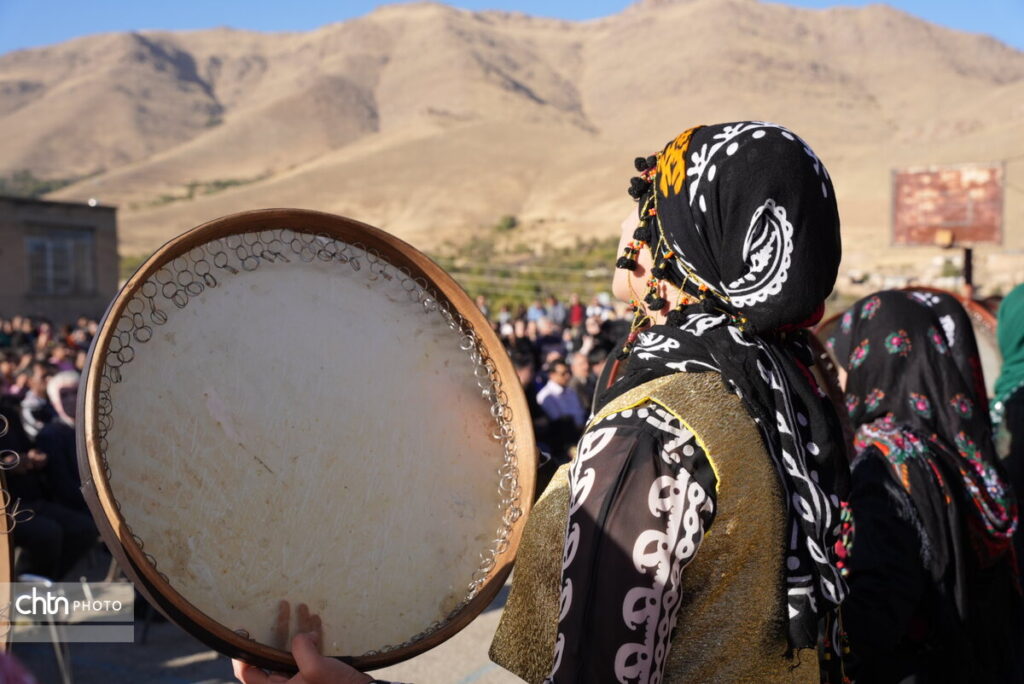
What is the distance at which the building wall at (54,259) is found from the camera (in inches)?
857

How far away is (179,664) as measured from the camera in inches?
181

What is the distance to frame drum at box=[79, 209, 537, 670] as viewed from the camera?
120 centimetres

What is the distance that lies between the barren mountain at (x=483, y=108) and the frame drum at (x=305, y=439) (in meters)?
34.3

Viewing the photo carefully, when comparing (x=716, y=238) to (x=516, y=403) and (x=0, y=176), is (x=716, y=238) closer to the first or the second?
(x=516, y=403)

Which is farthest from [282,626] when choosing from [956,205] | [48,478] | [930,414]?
[956,205]

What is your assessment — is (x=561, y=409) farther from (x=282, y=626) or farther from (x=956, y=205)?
(x=956, y=205)

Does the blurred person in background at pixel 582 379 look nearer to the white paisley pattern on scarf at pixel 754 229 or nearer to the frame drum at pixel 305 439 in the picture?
the frame drum at pixel 305 439

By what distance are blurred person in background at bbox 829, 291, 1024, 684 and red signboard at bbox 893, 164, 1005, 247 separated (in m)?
13.3

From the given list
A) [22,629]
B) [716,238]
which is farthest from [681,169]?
[22,629]

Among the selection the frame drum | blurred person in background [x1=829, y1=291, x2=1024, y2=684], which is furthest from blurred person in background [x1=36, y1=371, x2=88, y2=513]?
blurred person in background [x1=829, y1=291, x2=1024, y2=684]

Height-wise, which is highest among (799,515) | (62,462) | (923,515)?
(799,515)

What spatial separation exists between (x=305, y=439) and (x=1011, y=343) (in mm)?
2983

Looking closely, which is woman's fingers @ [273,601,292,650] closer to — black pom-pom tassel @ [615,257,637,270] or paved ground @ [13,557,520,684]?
black pom-pom tassel @ [615,257,637,270]

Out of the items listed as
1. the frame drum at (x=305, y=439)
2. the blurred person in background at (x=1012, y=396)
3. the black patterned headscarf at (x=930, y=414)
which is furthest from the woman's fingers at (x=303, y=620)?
the blurred person in background at (x=1012, y=396)
